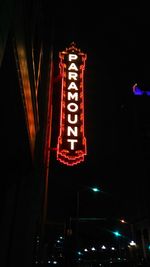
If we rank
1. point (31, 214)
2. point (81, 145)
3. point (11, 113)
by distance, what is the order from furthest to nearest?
point (81, 145)
point (31, 214)
point (11, 113)

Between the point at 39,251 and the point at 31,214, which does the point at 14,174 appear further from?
the point at 39,251

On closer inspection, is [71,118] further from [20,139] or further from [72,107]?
[20,139]

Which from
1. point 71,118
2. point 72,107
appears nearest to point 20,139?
point 71,118

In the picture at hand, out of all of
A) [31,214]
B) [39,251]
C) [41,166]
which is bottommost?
[39,251]

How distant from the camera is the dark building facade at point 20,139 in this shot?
424 centimetres

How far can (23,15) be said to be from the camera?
4430mm

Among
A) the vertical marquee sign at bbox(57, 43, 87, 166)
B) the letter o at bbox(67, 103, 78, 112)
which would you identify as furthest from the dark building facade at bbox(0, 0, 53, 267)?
→ the letter o at bbox(67, 103, 78, 112)

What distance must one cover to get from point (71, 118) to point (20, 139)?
576 centimetres

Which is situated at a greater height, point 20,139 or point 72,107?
point 72,107

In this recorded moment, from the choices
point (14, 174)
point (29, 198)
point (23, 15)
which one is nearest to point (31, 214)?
point (29, 198)

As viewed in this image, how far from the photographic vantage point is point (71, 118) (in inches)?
466

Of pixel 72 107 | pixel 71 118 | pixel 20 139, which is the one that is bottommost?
pixel 20 139

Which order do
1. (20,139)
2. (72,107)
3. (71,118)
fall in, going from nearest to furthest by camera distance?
(20,139), (71,118), (72,107)

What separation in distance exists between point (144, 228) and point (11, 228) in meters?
26.1
